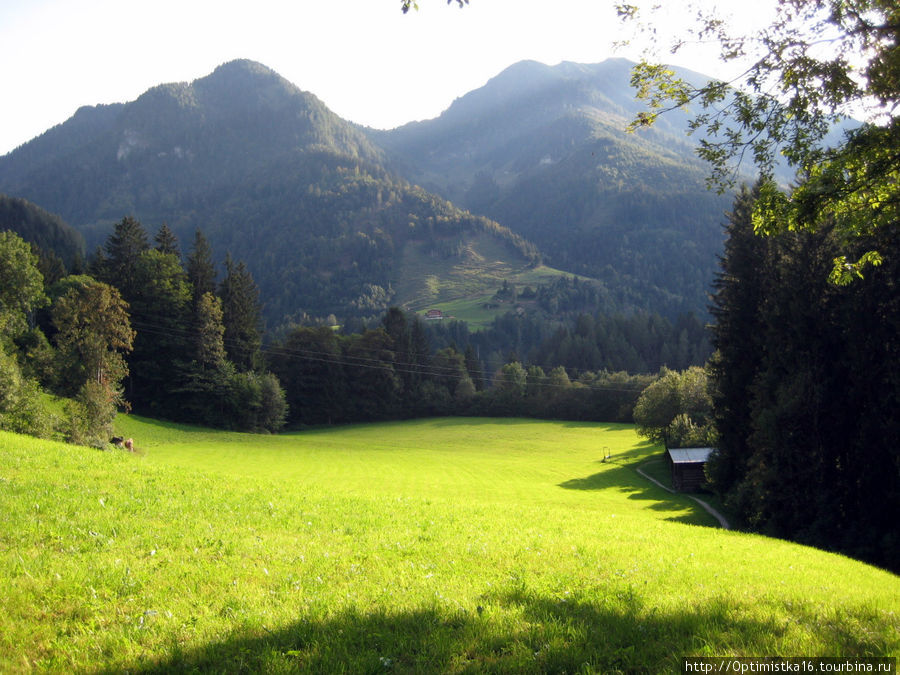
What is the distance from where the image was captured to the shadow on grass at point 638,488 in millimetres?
33006

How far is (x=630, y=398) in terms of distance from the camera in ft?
325

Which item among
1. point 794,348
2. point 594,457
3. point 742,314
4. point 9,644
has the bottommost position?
point 594,457

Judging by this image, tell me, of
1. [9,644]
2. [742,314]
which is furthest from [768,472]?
[9,644]

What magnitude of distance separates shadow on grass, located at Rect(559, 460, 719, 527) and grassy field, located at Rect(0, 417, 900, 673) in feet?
60.3

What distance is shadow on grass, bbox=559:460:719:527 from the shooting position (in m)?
33.0

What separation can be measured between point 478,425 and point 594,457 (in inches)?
1211

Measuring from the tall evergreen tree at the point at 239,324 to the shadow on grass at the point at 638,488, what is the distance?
56.4 m

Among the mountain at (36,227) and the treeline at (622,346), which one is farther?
the treeline at (622,346)

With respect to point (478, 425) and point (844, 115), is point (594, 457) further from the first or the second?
point (844, 115)

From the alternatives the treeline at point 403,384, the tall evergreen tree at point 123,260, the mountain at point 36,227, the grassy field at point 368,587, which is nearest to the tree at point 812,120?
the grassy field at point 368,587

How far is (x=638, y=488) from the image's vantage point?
149ft

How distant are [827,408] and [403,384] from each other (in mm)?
83371

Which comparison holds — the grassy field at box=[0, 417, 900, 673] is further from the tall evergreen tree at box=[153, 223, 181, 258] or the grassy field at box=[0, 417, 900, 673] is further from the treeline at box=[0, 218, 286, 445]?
the tall evergreen tree at box=[153, 223, 181, 258]

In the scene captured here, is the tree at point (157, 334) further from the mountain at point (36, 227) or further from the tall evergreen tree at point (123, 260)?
the mountain at point (36, 227)
